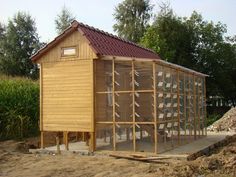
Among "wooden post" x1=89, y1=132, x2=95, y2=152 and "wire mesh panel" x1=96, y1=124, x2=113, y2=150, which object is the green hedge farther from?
"wooden post" x1=89, y1=132, x2=95, y2=152

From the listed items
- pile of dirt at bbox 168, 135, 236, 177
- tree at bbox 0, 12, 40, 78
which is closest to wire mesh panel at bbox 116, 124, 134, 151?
pile of dirt at bbox 168, 135, 236, 177

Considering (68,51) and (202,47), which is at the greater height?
(202,47)

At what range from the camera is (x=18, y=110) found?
68.7 ft

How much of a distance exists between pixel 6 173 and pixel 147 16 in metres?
35.9

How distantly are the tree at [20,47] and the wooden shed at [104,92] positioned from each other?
1035 inches

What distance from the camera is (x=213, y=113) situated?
3662 centimetres

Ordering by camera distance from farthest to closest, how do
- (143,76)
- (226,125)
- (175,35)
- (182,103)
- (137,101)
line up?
1. (175,35)
2. (226,125)
3. (182,103)
4. (137,101)
5. (143,76)

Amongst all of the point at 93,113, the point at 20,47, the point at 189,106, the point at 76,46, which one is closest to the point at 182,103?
the point at 189,106

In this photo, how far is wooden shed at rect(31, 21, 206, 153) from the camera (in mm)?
14664

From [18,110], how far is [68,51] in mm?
6474

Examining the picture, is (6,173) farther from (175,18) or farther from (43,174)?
(175,18)

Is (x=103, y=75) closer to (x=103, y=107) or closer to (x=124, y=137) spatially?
(x=103, y=107)

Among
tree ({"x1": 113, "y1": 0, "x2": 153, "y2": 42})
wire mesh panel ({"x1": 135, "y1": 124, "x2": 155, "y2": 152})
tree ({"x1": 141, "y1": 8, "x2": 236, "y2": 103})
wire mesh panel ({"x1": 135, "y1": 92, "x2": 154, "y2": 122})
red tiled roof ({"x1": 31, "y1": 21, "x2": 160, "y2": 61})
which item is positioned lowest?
wire mesh panel ({"x1": 135, "y1": 124, "x2": 155, "y2": 152})

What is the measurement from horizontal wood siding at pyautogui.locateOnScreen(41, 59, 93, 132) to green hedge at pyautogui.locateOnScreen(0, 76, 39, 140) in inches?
182
